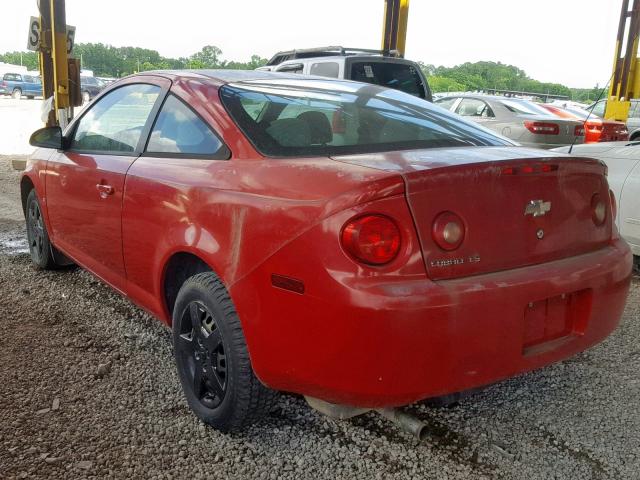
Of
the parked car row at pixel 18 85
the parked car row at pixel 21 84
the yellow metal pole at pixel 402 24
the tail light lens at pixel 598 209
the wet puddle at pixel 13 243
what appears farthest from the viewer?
the parked car row at pixel 18 85

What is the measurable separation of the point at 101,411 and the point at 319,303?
134 centimetres

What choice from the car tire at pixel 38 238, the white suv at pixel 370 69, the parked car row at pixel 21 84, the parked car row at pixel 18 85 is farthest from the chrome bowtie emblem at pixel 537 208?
the parked car row at pixel 18 85

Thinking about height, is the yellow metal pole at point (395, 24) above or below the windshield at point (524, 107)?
above

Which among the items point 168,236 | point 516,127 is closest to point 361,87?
point 168,236

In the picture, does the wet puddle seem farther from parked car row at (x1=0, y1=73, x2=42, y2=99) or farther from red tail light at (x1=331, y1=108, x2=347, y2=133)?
parked car row at (x1=0, y1=73, x2=42, y2=99)

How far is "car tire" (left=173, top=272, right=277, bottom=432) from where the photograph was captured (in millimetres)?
2363

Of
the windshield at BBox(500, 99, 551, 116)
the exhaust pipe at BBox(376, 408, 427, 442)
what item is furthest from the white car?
the windshield at BBox(500, 99, 551, 116)

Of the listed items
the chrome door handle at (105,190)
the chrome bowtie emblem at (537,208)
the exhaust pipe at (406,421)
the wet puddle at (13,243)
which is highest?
the chrome bowtie emblem at (537,208)

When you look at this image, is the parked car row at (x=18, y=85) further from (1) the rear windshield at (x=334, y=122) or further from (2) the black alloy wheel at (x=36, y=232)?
(1) the rear windshield at (x=334, y=122)

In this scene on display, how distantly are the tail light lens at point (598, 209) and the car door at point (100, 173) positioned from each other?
203 cm

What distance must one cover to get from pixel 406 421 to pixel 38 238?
3416 millimetres

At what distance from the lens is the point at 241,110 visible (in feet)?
8.82

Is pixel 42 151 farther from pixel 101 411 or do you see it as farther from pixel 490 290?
pixel 490 290

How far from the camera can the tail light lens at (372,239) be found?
1962 millimetres
